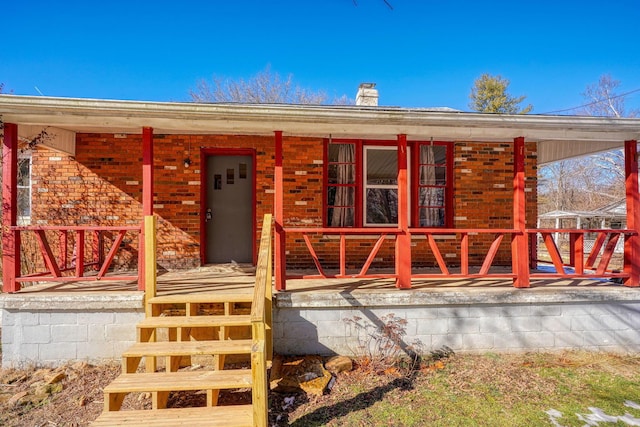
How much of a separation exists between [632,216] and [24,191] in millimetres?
9505

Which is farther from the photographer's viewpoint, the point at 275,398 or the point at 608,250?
the point at 608,250

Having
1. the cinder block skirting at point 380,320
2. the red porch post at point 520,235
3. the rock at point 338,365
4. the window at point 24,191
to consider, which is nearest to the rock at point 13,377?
the cinder block skirting at point 380,320

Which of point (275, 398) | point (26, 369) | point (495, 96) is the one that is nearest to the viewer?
point (275, 398)

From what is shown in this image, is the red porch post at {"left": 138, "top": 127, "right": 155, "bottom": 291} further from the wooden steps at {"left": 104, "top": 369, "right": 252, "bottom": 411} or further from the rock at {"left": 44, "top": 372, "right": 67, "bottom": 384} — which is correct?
the wooden steps at {"left": 104, "top": 369, "right": 252, "bottom": 411}

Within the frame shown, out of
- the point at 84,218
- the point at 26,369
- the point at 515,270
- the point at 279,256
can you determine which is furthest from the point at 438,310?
the point at 84,218

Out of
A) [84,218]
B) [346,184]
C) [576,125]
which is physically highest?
[576,125]

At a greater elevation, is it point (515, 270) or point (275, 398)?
point (515, 270)

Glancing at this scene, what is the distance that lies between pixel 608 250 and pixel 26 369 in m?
7.29

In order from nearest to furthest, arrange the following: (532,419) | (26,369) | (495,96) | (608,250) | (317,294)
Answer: (532,419) → (26,369) → (317,294) → (608,250) → (495,96)

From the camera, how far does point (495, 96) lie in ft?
102

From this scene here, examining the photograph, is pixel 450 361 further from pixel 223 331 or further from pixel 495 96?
pixel 495 96

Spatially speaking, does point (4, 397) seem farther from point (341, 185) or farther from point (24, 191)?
point (341, 185)

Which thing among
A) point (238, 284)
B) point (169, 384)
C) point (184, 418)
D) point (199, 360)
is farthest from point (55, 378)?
point (238, 284)

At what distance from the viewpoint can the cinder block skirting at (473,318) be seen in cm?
427
